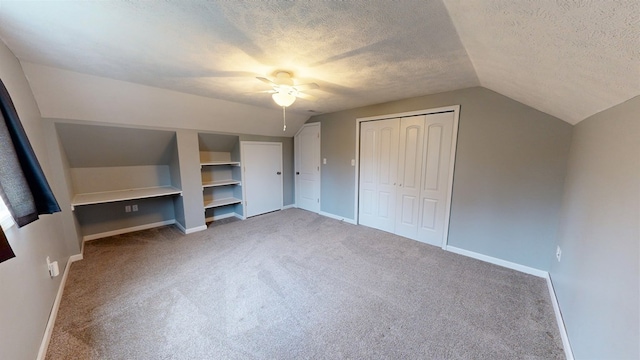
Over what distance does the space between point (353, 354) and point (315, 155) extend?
11.9 ft

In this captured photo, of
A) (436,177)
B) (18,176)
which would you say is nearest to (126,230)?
(18,176)

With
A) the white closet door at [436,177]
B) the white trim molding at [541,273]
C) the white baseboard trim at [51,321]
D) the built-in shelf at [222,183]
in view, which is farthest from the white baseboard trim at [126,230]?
the white trim molding at [541,273]

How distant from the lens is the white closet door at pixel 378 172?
11.6 ft

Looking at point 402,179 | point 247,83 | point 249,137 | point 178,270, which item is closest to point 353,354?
point 178,270

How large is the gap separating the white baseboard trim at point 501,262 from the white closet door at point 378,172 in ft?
3.23

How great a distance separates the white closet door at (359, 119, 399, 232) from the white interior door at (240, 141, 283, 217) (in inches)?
78.5

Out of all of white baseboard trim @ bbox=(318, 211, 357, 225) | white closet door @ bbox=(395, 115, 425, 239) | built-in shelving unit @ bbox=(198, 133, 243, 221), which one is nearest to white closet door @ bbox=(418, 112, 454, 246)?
white closet door @ bbox=(395, 115, 425, 239)

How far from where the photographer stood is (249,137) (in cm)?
438

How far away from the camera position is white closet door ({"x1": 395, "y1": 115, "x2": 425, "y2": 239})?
323 centimetres

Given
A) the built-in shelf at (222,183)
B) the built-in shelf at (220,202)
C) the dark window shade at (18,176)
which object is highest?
the dark window shade at (18,176)

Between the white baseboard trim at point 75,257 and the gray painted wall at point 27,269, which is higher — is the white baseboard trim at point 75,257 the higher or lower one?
the lower one

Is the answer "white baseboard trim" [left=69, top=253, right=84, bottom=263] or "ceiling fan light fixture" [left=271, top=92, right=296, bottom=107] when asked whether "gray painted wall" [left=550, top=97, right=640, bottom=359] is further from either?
"white baseboard trim" [left=69, top=253, right=84, bottom=263]

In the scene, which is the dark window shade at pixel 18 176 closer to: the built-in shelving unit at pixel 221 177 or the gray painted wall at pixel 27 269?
the gray painted wall at pixel 27 269

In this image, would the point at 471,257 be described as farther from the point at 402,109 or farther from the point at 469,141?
the point at 402,109
